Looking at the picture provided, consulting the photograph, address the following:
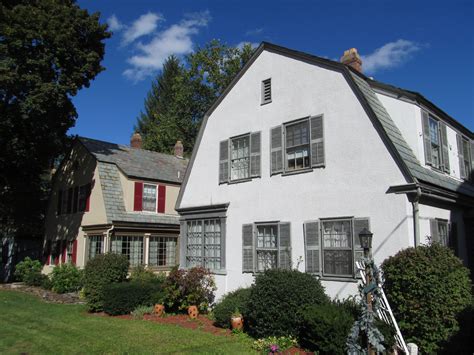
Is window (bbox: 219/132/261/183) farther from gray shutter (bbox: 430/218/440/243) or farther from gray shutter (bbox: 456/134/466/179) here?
gray shutter (bbox: 456/134/466/179)

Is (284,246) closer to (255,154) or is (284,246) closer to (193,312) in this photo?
(255,154)

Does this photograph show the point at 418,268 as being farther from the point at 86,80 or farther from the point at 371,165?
the point at 86,80

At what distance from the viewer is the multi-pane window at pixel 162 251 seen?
884 inches

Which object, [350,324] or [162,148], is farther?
[162,148]

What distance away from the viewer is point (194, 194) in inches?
630

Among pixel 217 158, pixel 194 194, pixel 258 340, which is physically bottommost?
pixel 258 340

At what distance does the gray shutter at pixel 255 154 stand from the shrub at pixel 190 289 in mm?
3802

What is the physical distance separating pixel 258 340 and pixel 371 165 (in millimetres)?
5242

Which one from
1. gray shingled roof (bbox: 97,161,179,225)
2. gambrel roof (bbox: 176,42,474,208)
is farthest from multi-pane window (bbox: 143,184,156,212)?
gambrel roof (bbox: 176,42,474,208)

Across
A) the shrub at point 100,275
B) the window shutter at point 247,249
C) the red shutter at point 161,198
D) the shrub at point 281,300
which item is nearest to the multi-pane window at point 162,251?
the red shutter at point 161,198

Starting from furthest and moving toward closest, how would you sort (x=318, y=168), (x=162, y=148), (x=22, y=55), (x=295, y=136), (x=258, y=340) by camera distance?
(x=162, y=148) < (x=22, y=55) < (x=295, y=136) < (x=318, y=168) < (x=258, y=340)

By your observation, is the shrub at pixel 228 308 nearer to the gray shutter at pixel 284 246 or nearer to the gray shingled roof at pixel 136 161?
the gray shutter at pixel 284 246

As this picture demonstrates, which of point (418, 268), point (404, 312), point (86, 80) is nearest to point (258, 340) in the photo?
point (404, 312)

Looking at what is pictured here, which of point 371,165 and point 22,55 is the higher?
point 22,55
